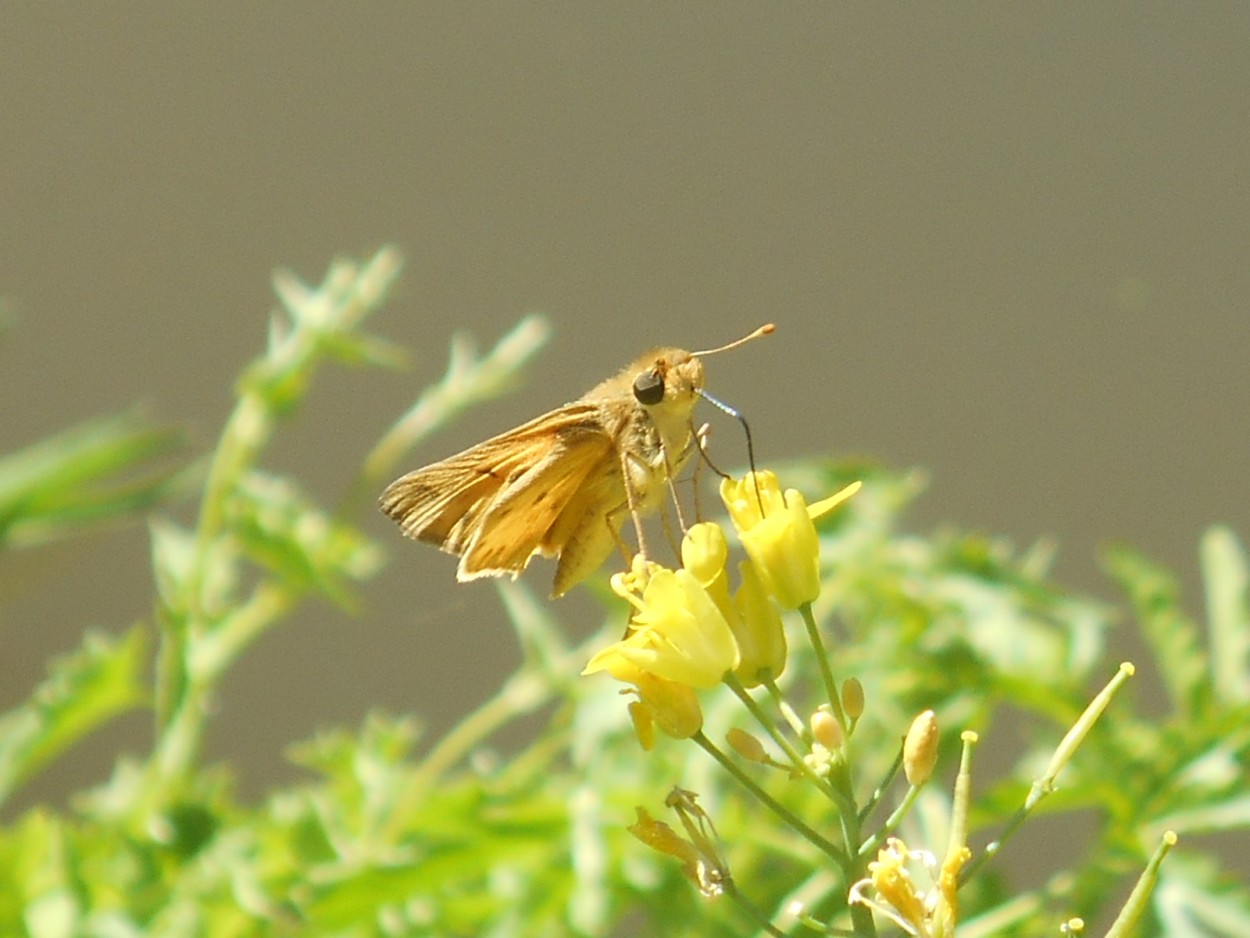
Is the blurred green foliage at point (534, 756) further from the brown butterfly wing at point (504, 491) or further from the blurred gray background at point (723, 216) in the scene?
the blurred gray background at point (723, 216)

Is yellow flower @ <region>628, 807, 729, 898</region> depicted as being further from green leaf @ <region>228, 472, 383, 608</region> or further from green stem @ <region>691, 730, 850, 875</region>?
green leaf @ <region>228, 472, 383, 608</region>

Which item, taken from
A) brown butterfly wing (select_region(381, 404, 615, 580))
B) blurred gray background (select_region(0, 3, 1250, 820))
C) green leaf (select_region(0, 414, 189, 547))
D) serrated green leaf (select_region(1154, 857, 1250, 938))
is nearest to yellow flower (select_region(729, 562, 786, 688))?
brown butterfly wing (select_region(381, 404, 615, 580))

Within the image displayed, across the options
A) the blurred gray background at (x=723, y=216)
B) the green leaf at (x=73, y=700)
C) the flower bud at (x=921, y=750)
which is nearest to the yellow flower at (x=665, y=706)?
the flower bud at (x=921, y=750)

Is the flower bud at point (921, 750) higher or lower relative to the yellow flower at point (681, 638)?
lower

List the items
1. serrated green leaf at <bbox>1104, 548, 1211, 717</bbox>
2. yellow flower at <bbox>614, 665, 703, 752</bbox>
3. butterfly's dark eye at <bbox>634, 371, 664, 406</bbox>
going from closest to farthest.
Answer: yellow flower at <bbox>614, 665, 703, 752</bbox> → butterfly's dark eye at <bbox>634, 371, 664, 406</bbox> → serrated green leaf at <bbox>1104, 548, 1211, 717</bbox>

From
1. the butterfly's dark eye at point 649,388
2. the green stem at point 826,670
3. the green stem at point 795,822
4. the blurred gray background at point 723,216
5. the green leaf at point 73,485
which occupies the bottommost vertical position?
the green stem at point 795,822

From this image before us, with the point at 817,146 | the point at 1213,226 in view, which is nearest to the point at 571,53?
the point at 817,146
